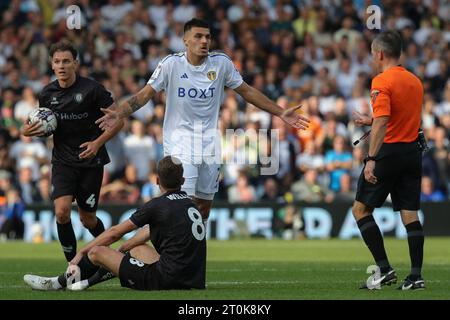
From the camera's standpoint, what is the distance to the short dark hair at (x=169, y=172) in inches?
426

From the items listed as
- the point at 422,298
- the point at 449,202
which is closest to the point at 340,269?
the point at 422,298

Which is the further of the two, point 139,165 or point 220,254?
point 139,165

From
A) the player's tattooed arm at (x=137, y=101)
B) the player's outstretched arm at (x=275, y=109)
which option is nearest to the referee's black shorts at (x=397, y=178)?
the player's outstretched arm at (x=275, y=109)

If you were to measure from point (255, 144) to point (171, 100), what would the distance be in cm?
1139

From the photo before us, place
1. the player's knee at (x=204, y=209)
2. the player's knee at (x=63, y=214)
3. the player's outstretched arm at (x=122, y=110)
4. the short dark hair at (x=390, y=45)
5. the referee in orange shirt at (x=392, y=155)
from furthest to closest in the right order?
the player's knee at (x=63, y=214) → the player's knee at (x=204, y=209) → the player's outstretched arm at (x=122, y=110) → the short dark hair at (x=390, y=45) → the referee in orange shirt at (x=392, y=155)

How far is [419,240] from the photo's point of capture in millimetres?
11719

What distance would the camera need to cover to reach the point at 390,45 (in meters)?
11.6

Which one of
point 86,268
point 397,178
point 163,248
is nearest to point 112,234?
point 163,248

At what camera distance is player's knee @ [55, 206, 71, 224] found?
13.3m

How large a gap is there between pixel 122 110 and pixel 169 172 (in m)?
1.78

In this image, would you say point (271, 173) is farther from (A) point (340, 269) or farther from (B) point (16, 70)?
(A) point (340, 269)

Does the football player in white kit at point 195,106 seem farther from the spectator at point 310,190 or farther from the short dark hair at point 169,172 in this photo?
the spectator at point 310,190

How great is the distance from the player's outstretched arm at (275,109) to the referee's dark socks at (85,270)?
115 inches

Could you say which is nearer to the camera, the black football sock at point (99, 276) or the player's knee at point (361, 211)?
the black football sock at point (99, 276)
